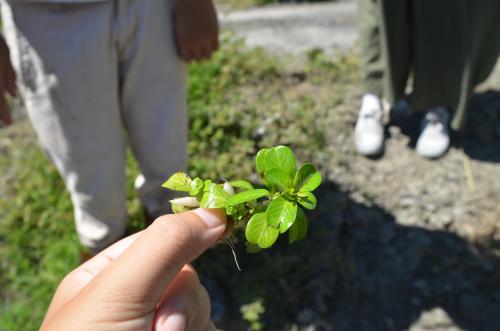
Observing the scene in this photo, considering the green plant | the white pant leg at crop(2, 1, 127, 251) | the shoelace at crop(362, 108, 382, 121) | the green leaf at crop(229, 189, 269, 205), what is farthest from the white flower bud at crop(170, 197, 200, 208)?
the shoelace at crop(362, 108, 382, 121)

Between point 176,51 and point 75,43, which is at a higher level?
point 75,43

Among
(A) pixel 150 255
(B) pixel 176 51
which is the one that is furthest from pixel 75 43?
(A) pixel 150 255

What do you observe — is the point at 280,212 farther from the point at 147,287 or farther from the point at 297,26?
the point at 297,26

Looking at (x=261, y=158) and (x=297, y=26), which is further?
(x=297, y=26)

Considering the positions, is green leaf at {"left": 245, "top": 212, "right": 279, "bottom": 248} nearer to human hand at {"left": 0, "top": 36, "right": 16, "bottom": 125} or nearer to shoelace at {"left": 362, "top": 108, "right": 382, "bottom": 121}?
human hand at {"left": 0, "top": 36, "right": 16, "bottom": 125}

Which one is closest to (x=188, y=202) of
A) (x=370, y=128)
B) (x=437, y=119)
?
(x=370, y=128)

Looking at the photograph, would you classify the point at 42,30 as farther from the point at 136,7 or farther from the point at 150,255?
the point at 150,255
